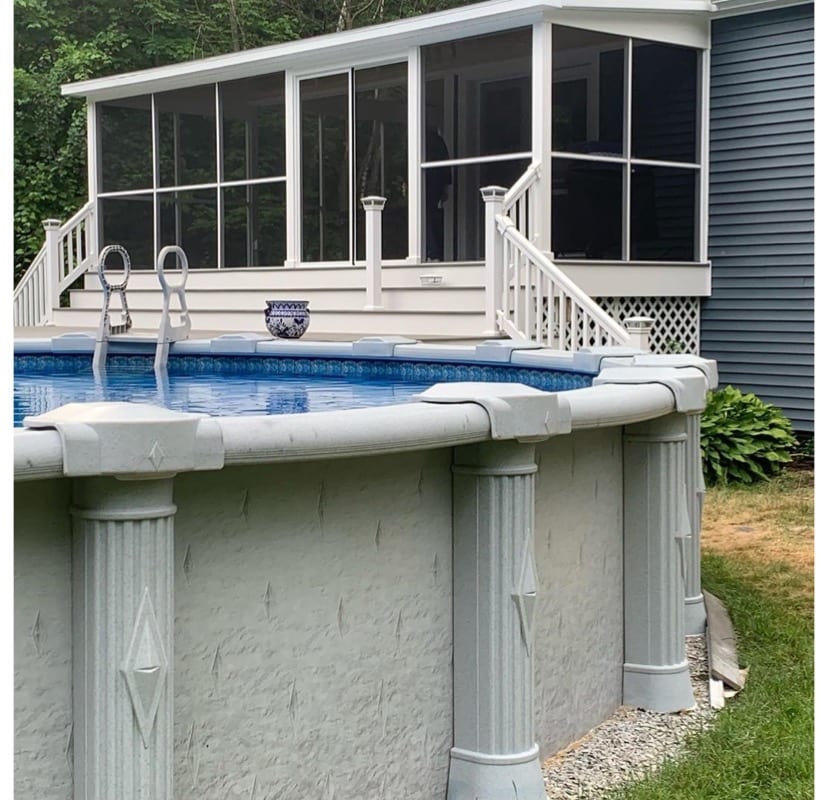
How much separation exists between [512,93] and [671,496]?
8.67m

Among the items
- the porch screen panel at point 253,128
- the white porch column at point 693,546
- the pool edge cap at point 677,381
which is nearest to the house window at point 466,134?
the porch screen panel at point 253,128

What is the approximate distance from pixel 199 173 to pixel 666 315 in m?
5.84

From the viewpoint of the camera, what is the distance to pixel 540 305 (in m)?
9.85

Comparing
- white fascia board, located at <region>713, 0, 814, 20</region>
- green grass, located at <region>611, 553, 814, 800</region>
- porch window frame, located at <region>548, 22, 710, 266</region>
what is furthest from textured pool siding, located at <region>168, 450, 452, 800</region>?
white fascia board, located at <region>713, 0, 814, 20</region>

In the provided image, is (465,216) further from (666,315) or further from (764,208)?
(764,208)

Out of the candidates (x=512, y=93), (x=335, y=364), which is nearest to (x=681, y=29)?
(x=512, y=93)

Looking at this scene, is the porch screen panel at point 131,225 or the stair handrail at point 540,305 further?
the porch screen panel at point 131,225

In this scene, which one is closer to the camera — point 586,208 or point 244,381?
point 244,381

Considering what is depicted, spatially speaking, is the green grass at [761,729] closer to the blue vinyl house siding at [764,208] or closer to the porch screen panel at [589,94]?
the blue vinyl house siding at [764,208]

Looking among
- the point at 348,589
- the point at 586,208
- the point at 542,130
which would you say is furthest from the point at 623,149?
the point at 348,589

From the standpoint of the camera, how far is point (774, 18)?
39.2 ft

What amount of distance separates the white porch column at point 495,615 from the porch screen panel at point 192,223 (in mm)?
12058

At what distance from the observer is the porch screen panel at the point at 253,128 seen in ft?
47.0

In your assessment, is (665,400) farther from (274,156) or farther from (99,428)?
(274,156)
